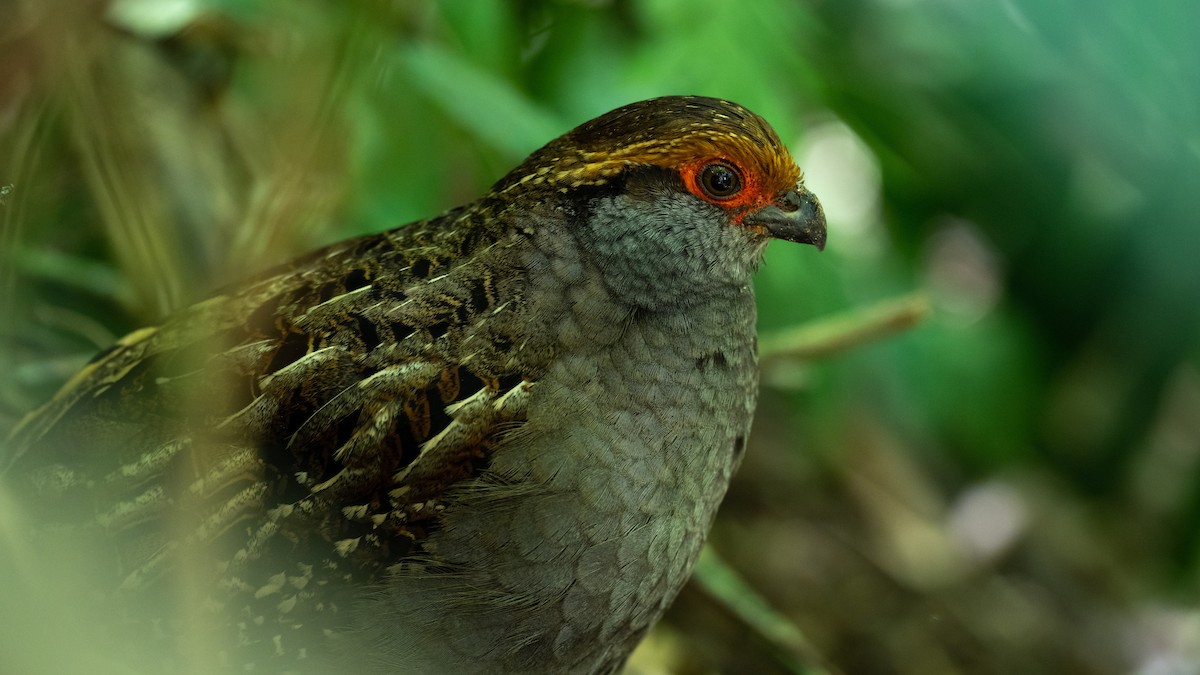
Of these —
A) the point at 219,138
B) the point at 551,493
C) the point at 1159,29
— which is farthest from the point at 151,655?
the point at 219,138

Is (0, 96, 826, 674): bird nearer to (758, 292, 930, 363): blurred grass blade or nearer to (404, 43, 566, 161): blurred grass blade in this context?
(404, 43, 566, 161): blurred grass blade

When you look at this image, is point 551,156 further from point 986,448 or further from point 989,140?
point 986,448

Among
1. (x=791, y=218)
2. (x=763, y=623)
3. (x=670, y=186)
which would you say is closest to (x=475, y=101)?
(x=670, y=186)

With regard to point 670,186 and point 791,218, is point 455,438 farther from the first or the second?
point 791,218

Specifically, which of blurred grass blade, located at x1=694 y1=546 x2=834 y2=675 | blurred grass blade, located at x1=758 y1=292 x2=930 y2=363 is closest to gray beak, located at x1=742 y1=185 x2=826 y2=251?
blurred grass blade, located at x1=758 y1=292 x2=930 y2=363

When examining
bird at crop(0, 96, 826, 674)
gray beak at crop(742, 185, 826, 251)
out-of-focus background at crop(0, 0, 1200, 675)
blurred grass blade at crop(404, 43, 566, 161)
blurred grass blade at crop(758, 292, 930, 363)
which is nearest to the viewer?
out-of-focus background at crop(0, 0, 1200, 675)

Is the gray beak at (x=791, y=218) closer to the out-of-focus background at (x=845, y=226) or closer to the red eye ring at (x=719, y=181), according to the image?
the red eye ring at (x=719, y=181)

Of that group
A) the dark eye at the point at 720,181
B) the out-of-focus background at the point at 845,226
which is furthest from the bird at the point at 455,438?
the out-of-focus background at the point at 845,226
